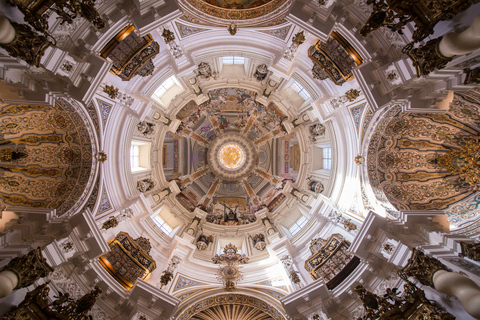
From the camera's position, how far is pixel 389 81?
31.6ft

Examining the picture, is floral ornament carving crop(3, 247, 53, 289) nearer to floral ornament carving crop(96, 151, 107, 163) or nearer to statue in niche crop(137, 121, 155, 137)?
floral ornament carving crop(96, 151, 107, 163)

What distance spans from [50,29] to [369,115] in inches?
510

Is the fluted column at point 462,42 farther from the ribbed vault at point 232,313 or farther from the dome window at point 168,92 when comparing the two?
the dome window at point 168,92

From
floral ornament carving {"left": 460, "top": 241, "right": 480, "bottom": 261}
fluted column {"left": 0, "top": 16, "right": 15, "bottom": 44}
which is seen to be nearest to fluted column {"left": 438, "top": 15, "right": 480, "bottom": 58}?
floral ornament carving {"left": 460, "top": 241, "right": 480, "bottom": 261}

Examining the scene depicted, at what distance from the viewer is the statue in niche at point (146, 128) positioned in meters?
15.6

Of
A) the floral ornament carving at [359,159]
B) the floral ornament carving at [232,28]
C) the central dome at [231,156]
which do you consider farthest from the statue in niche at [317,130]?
the floral ornament carving at [232,28]

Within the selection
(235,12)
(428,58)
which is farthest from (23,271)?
(428,58)

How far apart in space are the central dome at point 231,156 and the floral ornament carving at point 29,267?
1499 cm

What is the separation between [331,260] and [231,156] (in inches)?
474

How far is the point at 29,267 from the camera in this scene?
866 centimetres

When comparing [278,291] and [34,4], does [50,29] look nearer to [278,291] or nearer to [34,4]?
[34,4]

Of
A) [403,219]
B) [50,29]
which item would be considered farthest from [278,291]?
[50,29]

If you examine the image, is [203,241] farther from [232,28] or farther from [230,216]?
[232,28]

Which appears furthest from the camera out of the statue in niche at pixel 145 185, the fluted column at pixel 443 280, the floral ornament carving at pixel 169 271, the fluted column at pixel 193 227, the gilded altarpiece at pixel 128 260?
the fluted column at pixel 193 227
